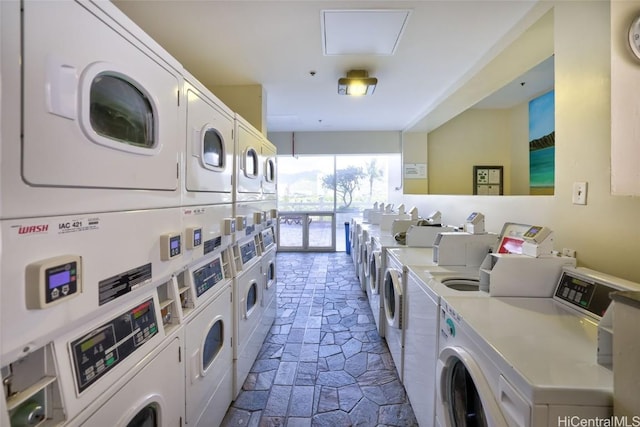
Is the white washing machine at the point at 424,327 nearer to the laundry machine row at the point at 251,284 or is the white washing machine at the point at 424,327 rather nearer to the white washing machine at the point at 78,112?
the laundry machine row at the point at 251,284

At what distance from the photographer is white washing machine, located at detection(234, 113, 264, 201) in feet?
6.34

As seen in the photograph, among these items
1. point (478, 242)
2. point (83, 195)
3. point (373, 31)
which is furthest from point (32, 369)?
point (373, 31)

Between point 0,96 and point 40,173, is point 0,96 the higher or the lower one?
the higher one

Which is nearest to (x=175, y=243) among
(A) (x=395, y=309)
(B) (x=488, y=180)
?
(A) (x=395, y=309)

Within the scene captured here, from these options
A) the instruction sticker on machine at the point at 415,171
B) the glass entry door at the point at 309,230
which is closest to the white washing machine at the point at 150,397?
the instruction sticker on machine at the point at 415,171

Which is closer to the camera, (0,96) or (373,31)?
(0,96)

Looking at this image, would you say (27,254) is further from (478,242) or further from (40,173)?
(478,242)

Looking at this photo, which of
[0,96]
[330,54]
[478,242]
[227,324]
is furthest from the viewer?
[330,54]

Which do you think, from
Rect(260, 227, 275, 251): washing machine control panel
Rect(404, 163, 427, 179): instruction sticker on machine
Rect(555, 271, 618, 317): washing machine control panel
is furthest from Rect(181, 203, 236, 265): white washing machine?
Rect(404, 163, 427, 179): instruction sticker on machine

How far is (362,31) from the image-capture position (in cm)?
205

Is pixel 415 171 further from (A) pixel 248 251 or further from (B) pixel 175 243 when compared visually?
(B) pixel 175 243

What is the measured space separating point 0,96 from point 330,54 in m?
2.34

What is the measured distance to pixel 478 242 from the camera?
80.7 inches

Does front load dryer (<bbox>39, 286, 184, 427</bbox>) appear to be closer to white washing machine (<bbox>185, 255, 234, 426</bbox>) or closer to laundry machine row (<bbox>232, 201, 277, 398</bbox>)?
white washing machine (<bbox>185, 255, 234, 426</bbox>)
